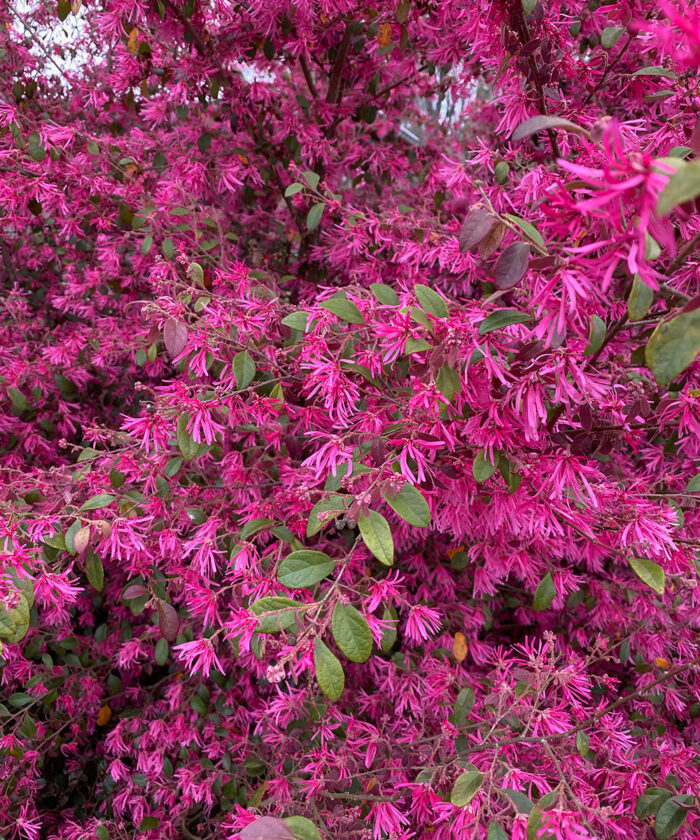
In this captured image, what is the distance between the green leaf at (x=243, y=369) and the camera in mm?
936

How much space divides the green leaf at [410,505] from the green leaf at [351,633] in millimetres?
128

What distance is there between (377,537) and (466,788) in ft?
1.13

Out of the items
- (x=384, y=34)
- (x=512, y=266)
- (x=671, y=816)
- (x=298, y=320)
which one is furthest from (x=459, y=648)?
(x=384, y=34)

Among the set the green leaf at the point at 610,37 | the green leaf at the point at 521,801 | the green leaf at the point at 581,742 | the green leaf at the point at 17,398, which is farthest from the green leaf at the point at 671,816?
the green leaf at the point at 17,398

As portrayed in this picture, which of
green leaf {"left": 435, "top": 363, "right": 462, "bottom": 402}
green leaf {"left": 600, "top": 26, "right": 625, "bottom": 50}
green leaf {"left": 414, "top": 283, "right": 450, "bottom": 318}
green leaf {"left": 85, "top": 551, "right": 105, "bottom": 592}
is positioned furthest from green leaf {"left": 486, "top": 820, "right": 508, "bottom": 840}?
green leaf {"left": 600, "top": 26, "right": 625, "bottom": 50}

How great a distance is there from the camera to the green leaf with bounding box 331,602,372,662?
643 mm

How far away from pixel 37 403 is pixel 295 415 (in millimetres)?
1109

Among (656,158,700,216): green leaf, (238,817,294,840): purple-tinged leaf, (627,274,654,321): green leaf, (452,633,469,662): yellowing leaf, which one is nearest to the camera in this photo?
(656,158,700,216): green leaf

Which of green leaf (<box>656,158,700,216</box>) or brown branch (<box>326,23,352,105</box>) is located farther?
brown branch (<box>326,23,352,105</box>)

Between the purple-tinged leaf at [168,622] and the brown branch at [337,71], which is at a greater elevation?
the brown branch at [337,71]

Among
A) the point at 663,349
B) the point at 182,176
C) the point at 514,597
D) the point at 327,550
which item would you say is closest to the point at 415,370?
the point at 663,349

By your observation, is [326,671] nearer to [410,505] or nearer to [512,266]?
[410,505]

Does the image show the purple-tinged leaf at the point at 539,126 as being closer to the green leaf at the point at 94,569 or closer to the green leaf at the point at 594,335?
the green leaf at the point at 594,335

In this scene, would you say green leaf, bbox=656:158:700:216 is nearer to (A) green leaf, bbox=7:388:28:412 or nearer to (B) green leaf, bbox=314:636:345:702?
(B) green leaf, bbox=314:636:345:702
